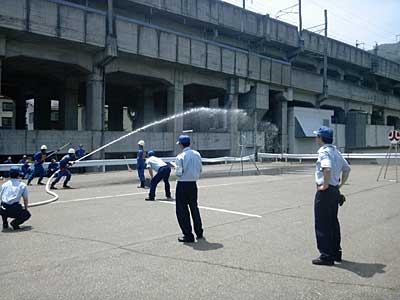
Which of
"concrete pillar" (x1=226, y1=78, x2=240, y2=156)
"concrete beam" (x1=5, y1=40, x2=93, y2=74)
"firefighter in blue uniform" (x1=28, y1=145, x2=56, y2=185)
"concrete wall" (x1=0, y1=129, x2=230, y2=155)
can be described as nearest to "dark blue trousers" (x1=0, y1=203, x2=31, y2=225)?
"firefighter in blue uniform" (x1=28, y1=145, x2=56, y2=185)

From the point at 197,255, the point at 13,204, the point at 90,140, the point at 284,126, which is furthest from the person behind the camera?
the point at 284,126

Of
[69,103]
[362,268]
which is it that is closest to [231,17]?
[69,103]

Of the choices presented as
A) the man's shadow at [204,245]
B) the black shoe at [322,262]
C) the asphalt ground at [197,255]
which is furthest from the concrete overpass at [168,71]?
the black shoe at [322,262]

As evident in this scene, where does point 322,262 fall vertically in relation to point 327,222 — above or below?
below

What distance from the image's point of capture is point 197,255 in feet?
20.9

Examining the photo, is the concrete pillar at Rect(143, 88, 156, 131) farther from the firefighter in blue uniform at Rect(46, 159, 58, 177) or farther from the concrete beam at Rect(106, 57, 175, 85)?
the firefighter in blue uniform at Rect(46, 159, 58, 177)

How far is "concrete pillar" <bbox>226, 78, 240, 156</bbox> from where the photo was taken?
38.8m

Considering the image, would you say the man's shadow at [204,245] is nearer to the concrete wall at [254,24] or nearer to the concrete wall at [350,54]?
the concrete wall at [254,24]

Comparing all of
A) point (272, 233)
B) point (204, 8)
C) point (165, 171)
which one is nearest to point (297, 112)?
point (204, 8)

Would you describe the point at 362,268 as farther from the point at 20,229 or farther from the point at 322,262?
the point at 20,229

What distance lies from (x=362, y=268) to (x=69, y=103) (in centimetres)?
3114

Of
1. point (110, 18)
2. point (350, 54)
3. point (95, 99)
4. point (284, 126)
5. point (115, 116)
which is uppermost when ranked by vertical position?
point (350, 54)

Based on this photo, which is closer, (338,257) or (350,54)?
(338,257)

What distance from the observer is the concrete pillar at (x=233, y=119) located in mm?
38844
